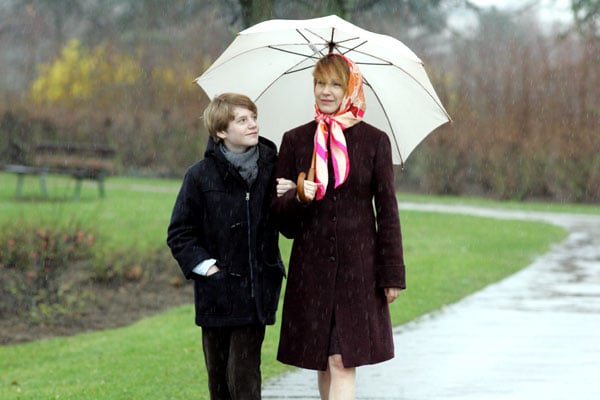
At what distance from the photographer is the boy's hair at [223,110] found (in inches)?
205

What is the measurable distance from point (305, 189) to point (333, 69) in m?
0.55

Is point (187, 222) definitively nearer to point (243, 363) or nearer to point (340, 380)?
point (243, 363)

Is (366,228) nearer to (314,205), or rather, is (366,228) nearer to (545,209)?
(314,205)

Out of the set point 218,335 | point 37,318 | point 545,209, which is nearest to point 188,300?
point 37,318

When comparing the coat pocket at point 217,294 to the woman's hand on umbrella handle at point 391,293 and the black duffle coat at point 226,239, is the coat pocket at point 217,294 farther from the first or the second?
the woman's hand on umbrella handle at point 391,293

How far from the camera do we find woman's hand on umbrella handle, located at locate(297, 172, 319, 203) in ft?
16.2

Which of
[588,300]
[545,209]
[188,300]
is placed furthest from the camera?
[545,209]

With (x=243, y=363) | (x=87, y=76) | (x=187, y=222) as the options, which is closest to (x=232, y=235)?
(x=187, y=222)

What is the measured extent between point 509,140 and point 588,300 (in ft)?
58.8

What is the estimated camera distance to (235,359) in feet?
17.2

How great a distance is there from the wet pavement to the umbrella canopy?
5.44 ft

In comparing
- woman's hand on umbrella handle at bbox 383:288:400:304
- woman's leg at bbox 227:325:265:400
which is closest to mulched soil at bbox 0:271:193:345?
woman's leg at bbox 227:325:265:400

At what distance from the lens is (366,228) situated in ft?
17.0

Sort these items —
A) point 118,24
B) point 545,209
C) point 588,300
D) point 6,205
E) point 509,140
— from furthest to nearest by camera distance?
point 509,140 < point 545,209 < point 6,205 < point 118,24 < point 588,300
